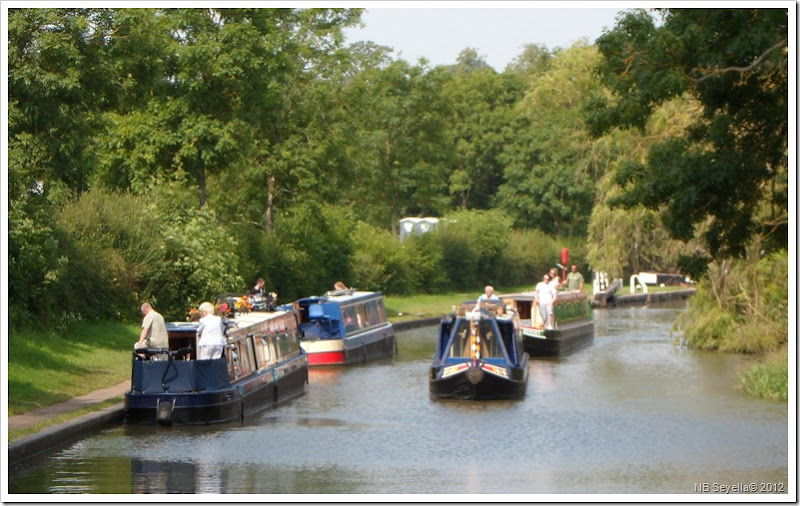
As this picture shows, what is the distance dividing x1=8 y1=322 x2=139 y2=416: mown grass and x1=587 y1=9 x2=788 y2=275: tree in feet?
34.8

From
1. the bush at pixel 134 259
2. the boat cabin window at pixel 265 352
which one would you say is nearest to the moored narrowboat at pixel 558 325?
the bush at pixel 134 259

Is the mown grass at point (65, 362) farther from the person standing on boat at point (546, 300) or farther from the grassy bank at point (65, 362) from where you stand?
the person standing on boat at point (546, 300)

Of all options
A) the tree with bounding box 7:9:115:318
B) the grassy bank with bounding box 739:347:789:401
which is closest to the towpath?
the tree with bounding box 7:9:115:318

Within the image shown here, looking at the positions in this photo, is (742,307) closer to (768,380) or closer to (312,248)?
(768,380)

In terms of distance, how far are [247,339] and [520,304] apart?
16.3m

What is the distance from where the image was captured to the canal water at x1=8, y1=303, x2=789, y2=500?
16.8 meters

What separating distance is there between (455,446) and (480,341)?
6655mm

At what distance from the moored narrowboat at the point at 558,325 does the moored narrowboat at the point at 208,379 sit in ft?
31.6

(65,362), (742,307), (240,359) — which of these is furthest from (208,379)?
(742,307)

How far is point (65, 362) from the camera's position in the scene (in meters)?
25.3

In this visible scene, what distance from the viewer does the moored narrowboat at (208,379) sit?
2103 cm

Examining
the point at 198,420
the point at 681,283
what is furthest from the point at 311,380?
the point at 681,283

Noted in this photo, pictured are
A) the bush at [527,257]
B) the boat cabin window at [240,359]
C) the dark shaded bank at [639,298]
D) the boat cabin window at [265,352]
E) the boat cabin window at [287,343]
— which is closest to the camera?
the boat cabin window at [240,359]

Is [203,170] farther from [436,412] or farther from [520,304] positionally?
[436,412]
